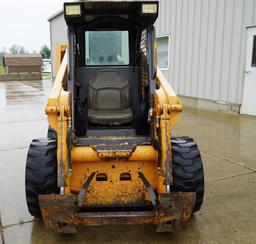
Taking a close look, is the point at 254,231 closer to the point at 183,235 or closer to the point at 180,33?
the point at 183,235

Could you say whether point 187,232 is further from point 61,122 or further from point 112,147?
point 61,122

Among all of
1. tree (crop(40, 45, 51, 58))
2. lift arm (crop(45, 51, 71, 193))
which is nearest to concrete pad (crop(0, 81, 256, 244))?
lift arm (crop(45, 51, 71, 193))

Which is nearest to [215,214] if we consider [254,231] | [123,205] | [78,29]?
[254,231]

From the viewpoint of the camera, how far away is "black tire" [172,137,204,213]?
296 centimetres

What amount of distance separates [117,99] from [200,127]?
3960 mm

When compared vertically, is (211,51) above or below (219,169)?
above

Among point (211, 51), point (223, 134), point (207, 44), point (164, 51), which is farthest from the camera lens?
point (164, 51)

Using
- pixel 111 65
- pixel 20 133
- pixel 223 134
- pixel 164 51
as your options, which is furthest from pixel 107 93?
pixel 164 51

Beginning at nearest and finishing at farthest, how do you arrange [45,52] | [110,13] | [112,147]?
[112,147]
[110,13]
[45,52]

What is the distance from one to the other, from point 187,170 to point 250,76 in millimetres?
5825

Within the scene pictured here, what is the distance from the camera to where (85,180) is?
3047mm

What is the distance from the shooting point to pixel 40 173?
2916mm

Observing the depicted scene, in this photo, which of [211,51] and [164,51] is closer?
[211,51]

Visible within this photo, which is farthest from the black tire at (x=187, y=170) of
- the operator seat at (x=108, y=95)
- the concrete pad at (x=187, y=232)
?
the operator seat at (x=108, y=95)
